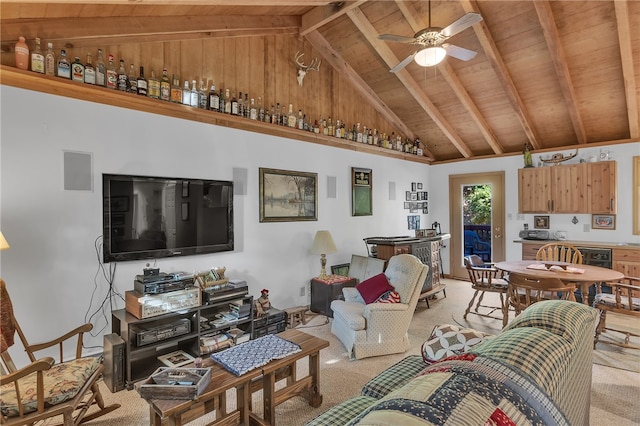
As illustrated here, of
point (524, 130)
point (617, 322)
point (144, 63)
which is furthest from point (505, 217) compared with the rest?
point (144, 63)

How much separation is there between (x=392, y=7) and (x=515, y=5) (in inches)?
55.5

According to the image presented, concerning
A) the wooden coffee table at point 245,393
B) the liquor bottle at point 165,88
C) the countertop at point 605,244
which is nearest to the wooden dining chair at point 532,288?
the countertop at point 605,244

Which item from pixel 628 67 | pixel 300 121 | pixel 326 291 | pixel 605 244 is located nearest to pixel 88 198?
pixel 300 121

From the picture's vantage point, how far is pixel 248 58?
168 inches

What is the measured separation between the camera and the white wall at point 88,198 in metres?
2.69

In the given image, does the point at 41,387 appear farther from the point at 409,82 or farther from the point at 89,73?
the point at 409,82

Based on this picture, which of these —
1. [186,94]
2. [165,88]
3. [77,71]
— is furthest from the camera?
[186,94]

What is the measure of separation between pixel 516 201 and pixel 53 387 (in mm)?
6985

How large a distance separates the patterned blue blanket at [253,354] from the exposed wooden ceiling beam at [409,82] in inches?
157

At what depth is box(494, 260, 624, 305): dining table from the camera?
3277 mm

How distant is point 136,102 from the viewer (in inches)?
128

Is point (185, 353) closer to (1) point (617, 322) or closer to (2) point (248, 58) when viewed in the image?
(2) point (248, 58)

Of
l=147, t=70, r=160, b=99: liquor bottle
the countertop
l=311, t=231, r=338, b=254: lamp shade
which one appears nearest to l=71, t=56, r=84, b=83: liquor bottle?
l=147, t=70, r=160, b=99: liquor bottle

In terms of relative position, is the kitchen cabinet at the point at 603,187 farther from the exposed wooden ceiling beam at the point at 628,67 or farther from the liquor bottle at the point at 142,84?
the liquor bottle at the point at 142,84
